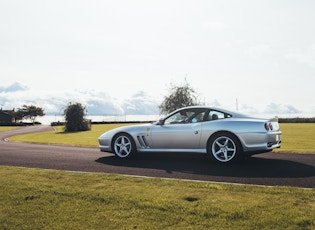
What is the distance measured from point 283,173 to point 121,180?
333 centimetres

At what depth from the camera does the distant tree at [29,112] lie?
133875 millimetres

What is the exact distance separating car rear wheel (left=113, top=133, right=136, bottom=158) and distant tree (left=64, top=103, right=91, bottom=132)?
107 ft

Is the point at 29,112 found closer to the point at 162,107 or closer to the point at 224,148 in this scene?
the point at 162,107

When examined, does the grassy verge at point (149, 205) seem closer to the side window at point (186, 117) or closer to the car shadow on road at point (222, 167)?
the car shadow on road at point (222, 167)

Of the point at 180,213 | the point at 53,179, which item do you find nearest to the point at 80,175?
the point at 53,179

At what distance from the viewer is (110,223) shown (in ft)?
12.8

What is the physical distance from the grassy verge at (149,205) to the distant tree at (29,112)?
136066mm

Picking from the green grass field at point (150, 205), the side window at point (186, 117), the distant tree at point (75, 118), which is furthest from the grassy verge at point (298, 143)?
the distant tree at point (75, 118)

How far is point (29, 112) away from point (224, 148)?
137 meters

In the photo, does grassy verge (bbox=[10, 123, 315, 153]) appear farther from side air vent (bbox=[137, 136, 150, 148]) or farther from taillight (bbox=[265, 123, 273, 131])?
side air vent (bbox=[137, 136, 150, 148])

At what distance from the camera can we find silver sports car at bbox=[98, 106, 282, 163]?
8.25 meters

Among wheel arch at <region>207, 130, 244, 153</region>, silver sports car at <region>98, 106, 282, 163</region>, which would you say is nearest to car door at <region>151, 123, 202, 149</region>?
silver sports car at <region>98, 106, 282, 163</region>

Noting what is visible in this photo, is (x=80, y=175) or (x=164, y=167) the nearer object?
(x=80, y=175)

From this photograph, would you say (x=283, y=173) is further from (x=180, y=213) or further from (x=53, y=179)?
(x=53, y=179)
